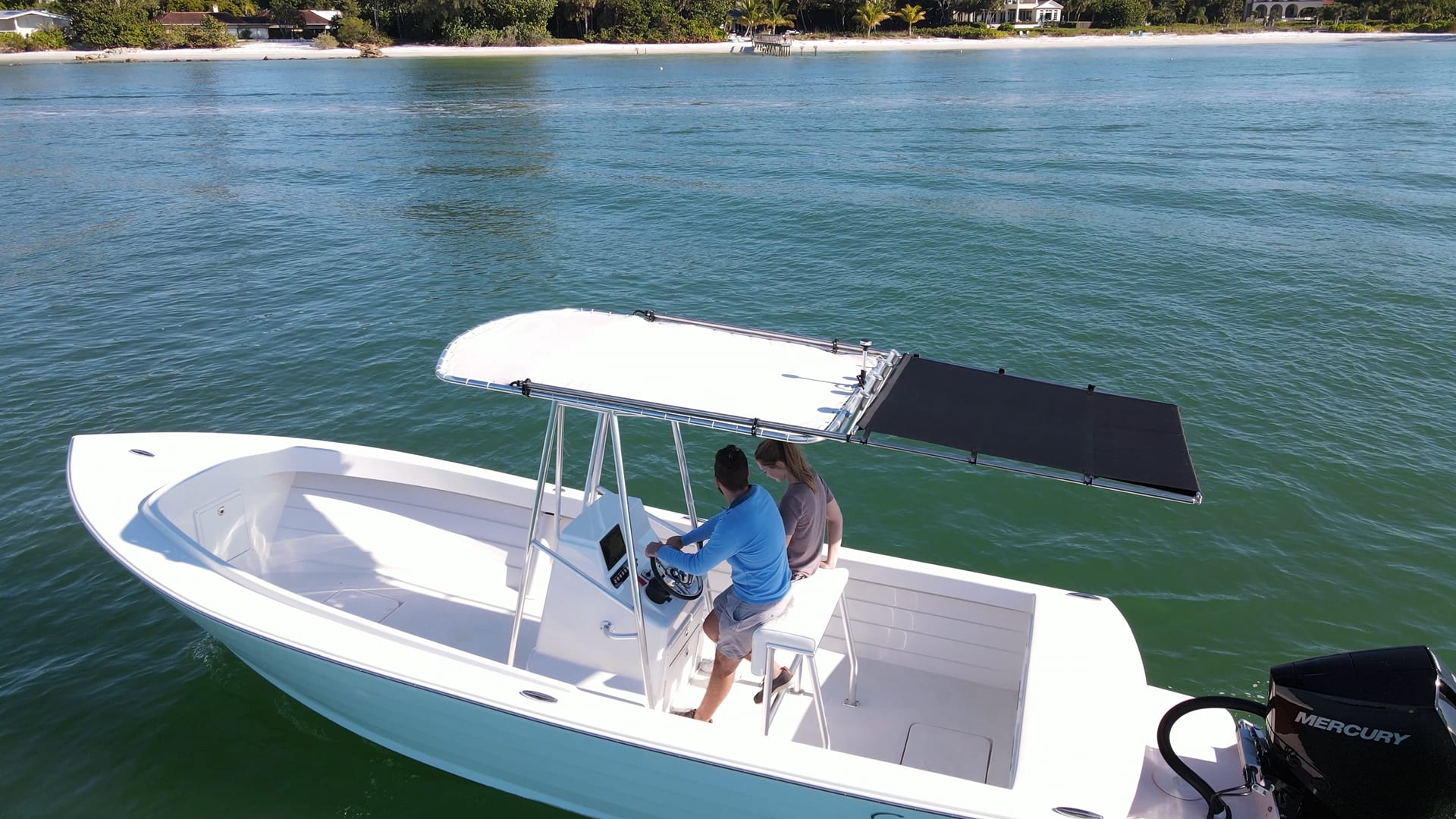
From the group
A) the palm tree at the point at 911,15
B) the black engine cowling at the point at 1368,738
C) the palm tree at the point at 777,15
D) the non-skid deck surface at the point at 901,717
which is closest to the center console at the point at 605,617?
the non-skid deck surface at the point at 901,717

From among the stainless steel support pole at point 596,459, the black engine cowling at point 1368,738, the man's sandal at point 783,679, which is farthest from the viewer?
the man's sandal at point 783,679

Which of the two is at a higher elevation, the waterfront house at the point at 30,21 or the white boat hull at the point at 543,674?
the waterfront house at the point at 30,21

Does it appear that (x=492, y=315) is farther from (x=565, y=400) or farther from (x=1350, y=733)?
(x=1350, y=733)

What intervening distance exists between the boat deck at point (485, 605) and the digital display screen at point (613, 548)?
0.70m

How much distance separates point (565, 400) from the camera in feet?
15.2

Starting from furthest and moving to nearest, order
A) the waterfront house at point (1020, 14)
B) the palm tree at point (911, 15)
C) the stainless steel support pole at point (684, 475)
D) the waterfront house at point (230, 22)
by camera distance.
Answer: the waterfront house at point (1020, 14)
the palm tree at point (911, 15)
the waterfront house at point (230, 22)
the stainless steel support pole at point (684, 475)

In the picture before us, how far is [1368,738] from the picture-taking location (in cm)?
374

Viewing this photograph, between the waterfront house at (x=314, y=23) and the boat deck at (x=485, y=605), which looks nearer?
the boat deck at (x=485, y=605)

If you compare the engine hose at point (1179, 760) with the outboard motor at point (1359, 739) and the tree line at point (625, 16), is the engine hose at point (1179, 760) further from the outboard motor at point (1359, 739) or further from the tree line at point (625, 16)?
the tree line at point (625, 16)

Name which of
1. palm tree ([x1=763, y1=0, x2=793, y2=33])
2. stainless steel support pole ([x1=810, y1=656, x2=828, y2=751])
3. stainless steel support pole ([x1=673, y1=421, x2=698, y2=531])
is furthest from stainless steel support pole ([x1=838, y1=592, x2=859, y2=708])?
palm tree ([x1=763, y1=0, x2=793, y2=33])

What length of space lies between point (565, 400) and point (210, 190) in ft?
77.5

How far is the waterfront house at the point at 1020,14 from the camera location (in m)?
97.2

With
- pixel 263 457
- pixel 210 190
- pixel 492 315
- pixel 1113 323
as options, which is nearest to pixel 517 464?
pixel 263 457

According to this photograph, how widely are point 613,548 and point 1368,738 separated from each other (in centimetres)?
362
